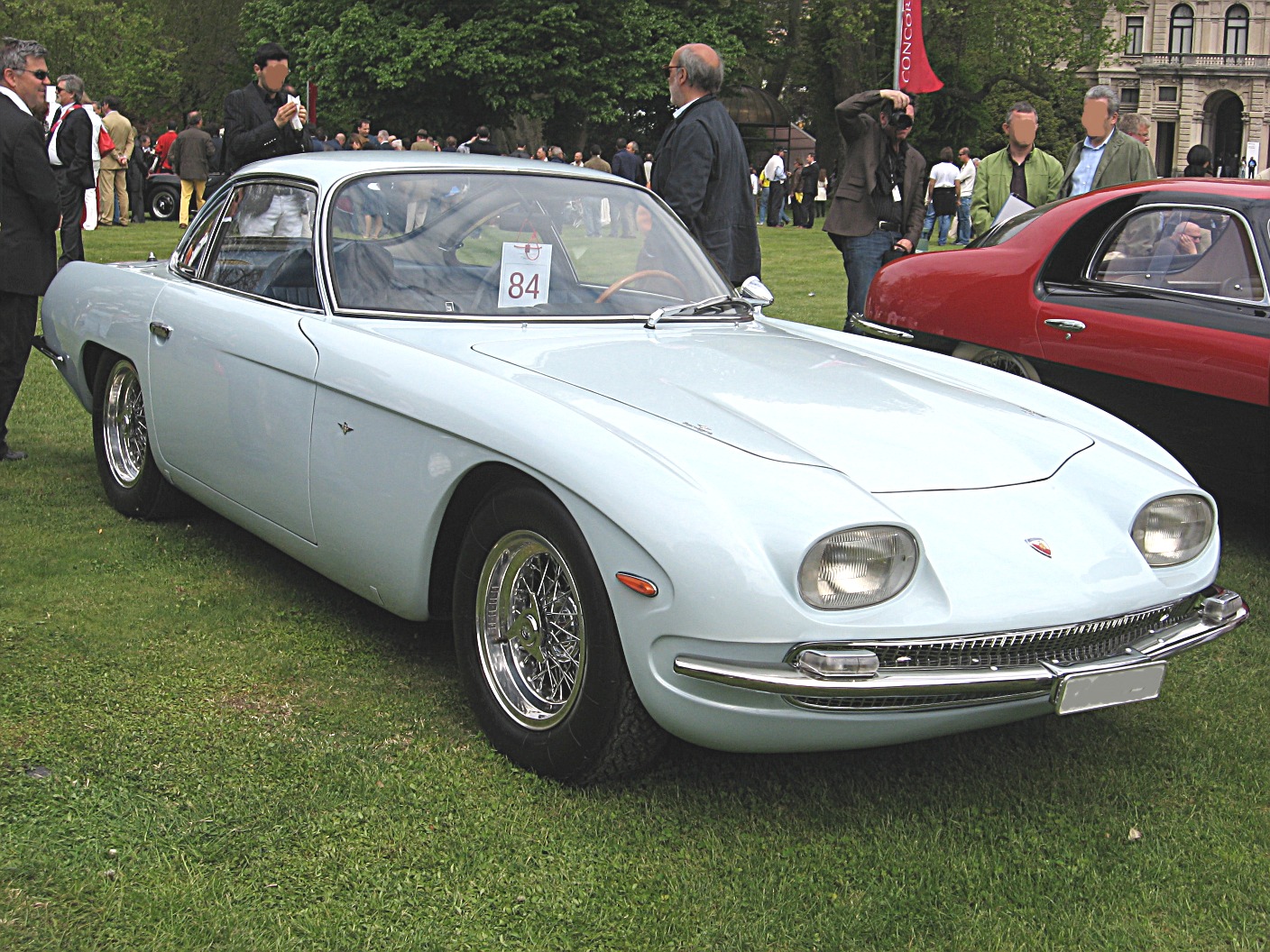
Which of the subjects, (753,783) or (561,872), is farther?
(753,783)

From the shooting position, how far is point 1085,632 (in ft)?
9.60

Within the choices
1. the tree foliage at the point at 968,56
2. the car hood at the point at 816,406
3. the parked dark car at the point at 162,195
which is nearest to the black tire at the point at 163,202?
the parked dark car at the point at 162,195

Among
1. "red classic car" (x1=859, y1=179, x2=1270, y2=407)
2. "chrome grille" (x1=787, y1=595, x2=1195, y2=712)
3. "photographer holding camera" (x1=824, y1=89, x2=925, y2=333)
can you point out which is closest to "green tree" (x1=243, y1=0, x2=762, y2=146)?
"photographer holding camera" (x1=824, y1=89, x2=925, y2=333)

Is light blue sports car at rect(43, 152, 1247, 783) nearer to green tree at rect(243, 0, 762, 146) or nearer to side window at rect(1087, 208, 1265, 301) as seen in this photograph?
side window at rect(1087, 208, 1265, 301)

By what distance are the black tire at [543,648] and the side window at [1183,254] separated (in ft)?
11.5

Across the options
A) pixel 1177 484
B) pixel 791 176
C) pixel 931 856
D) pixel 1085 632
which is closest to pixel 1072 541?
pixel 1085 632

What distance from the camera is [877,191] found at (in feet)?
25.4

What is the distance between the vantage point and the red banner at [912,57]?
829 inches

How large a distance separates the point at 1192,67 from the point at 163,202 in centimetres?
6815

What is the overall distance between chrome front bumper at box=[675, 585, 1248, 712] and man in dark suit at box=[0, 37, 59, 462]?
4482 millimetres

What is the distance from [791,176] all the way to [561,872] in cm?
3169

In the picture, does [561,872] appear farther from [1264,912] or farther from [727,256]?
[727,256]

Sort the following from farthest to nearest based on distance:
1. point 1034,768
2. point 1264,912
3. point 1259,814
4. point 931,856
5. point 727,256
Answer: point 727,256 < point 1034,768 < point 1259,814 < point 931,856 < point 1264,912

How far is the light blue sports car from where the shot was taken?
8.95 feet
